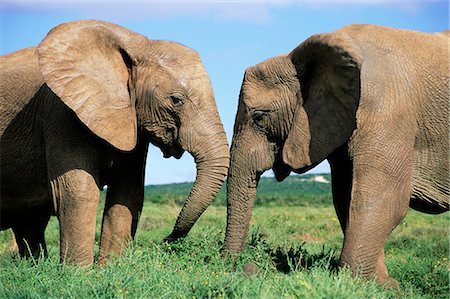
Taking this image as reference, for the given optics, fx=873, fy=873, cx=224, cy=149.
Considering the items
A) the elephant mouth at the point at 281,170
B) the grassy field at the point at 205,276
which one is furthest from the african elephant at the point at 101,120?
the elephant mouth at the point at 281,170

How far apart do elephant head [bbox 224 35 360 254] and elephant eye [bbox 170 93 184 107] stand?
78cm

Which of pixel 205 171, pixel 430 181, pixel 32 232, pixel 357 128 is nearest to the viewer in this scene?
pixel 357 128

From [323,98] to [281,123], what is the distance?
49cm

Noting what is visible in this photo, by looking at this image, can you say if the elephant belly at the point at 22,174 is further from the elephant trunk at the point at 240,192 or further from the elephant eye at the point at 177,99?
the elephant trunk at the point at 240,192

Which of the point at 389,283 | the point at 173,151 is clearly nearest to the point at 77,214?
the point at 173,151

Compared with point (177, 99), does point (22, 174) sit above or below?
below

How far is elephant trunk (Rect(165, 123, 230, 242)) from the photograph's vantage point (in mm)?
7719

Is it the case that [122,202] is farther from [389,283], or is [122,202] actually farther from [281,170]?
[389,283]

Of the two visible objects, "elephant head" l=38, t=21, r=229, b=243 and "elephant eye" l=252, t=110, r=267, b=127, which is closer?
"elephant head" l=38, t=21, r=229, b=243

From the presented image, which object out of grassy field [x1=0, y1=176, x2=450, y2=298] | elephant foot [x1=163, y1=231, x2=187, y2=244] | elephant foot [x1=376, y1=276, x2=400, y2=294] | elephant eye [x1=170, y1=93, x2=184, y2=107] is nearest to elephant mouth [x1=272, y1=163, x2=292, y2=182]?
grassy field [x1=0, y1=176, x2=450, y2=298]

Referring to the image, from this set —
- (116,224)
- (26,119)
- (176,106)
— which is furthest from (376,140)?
(26,119)

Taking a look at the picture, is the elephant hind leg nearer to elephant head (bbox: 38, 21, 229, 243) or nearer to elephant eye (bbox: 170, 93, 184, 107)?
elephant head (bbox: 38, 21, 229, 243)

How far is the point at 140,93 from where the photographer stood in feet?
26.2

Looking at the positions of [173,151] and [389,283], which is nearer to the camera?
[389,283]
